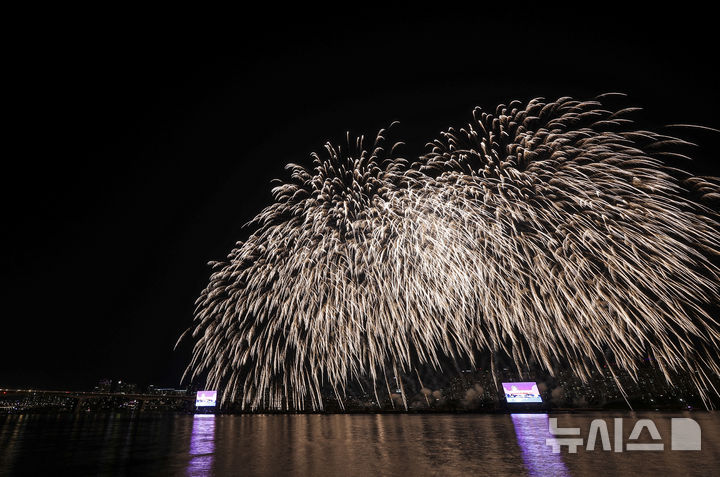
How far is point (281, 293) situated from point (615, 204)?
21.0m

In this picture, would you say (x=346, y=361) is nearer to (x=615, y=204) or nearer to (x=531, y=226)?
(x=531, y=226)

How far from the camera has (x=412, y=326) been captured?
26.6 m

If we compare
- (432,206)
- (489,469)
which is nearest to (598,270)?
(432,206)

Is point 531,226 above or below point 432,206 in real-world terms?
below

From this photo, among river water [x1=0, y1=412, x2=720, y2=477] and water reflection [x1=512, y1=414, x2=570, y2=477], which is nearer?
water reflection [x1=512, y1=414, x2=570, y2=477]

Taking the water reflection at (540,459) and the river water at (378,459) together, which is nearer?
the water reflection at (540,459)

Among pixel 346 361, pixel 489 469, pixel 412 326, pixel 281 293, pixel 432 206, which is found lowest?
pixel 489 469

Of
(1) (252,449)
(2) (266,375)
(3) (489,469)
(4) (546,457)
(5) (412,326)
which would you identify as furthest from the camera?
(2) (266,375)

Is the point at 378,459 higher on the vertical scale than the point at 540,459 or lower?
higher

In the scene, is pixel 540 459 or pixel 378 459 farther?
pixel 378 459

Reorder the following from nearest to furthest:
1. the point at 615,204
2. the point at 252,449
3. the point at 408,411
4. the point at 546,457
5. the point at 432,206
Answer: the point at 546,457
the point at 252,449
the point at 615,204
the point at 432,206
the point at 408,411

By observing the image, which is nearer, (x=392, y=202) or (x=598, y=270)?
(x=598, y=270)

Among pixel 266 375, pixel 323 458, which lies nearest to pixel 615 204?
pixel 323 458

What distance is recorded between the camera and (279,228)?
93.5ft
